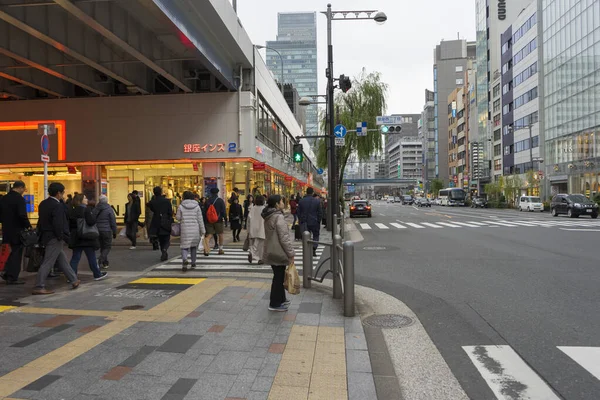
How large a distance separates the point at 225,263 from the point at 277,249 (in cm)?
532

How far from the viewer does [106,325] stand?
5629mm

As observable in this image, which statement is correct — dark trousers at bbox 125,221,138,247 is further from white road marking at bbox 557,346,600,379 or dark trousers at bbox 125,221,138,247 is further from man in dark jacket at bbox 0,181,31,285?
white road marking at bbox 557,346,600,379

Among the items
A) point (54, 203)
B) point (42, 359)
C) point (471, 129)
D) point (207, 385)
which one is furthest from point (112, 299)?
point (471, 129)

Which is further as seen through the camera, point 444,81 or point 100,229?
point 444,81

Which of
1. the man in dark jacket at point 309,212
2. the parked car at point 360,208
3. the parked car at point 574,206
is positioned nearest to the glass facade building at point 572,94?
the parked car at point 574,206

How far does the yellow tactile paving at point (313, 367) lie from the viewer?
371cm

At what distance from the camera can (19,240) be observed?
314 inches

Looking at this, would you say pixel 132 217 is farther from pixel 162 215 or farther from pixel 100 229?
pixel 100 229

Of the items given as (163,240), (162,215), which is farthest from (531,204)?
(162,215)

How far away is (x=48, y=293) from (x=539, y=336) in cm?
726

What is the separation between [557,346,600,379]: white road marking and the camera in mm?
4242

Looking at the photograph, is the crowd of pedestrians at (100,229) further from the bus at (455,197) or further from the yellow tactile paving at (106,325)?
the bus at (455,197)

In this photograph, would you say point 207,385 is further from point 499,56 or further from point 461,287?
point 499,56

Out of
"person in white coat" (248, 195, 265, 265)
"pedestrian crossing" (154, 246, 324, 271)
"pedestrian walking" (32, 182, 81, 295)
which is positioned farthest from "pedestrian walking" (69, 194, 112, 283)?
"person in white coat" (248, 195, 265, 265)
